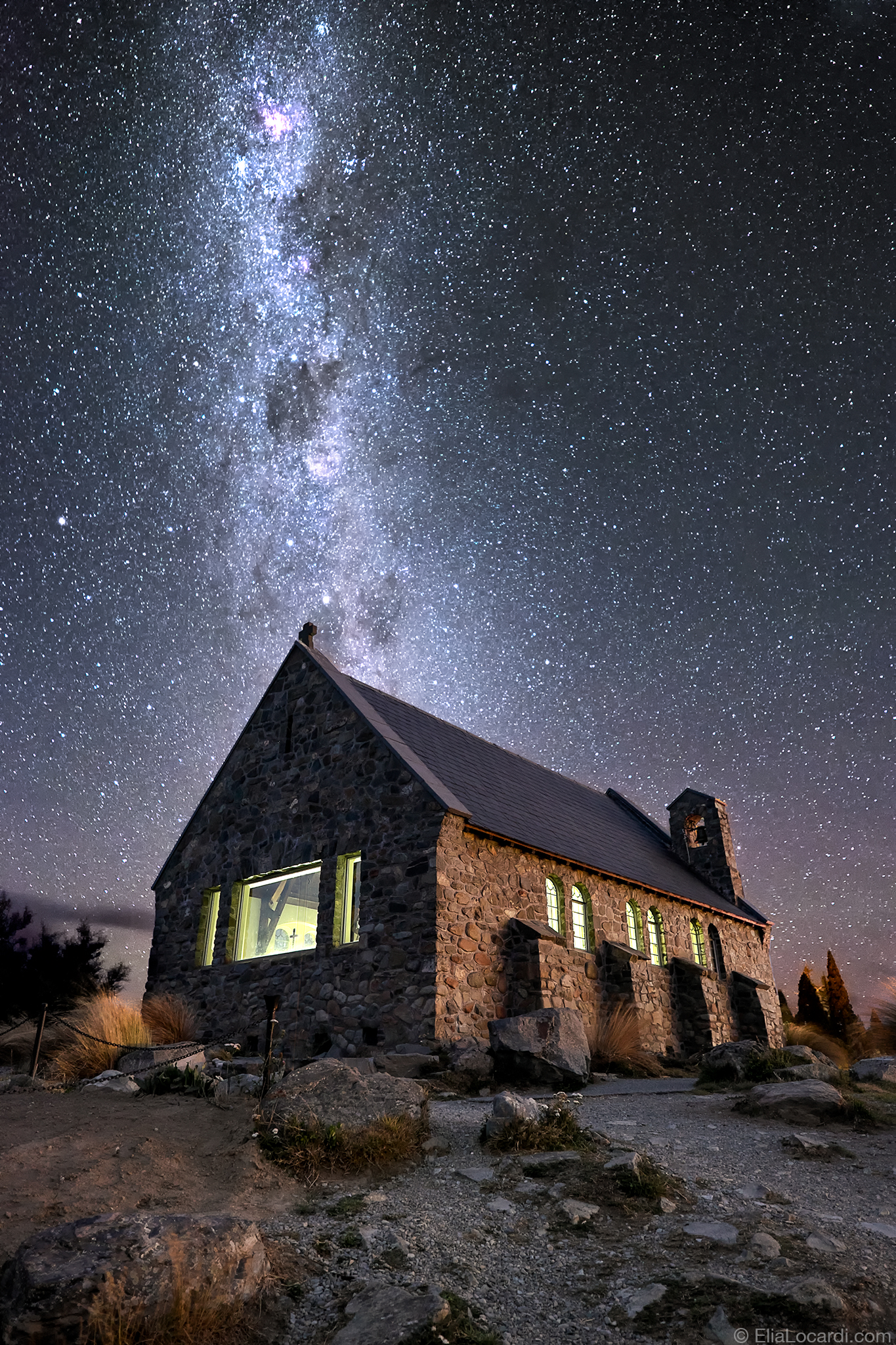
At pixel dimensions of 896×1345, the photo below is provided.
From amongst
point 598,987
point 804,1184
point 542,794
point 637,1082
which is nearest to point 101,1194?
point 804,1184

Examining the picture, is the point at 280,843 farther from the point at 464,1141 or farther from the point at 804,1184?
the point at 804,1184

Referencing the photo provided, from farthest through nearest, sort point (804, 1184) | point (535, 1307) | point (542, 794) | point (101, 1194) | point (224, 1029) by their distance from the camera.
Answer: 1. point (542, 794)
2. point (224, 1029)
3. point (804, 1184)
4. point (101, 1194)
5. point (535, 1307)

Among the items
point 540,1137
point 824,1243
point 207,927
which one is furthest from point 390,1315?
point 207,927

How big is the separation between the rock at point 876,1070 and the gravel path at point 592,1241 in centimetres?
514

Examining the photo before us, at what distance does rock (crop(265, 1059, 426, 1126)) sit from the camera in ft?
22.2

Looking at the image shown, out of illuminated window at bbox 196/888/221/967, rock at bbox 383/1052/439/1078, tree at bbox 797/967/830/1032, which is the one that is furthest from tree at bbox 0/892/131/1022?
tree at bbox 797/967/830/1032

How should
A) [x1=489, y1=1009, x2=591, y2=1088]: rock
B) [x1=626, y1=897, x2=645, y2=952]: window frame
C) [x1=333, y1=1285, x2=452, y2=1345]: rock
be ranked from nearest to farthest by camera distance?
[x1=333, y1=1285, x2=452, y2=1345]: rock
[x1=489, y1=1009, x2=591, y2=1088]: rock
[x1=626, y1=897, x2=645, y2=952]: window frame

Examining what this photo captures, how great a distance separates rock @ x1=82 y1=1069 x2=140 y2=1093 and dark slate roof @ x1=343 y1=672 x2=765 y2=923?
6.51 meters

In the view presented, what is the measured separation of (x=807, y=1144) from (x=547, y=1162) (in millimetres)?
2580

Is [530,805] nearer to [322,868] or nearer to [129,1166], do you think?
[322,868]

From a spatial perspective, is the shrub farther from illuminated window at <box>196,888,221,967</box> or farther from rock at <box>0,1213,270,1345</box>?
rock at <box>0,1213,270,1345</box>

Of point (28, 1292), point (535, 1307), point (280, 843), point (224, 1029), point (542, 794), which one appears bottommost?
point (535, 1307)

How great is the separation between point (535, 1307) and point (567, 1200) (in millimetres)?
1455

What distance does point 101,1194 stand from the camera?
5074mm
